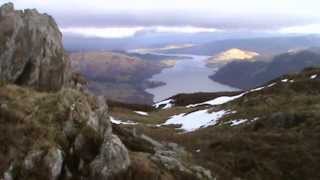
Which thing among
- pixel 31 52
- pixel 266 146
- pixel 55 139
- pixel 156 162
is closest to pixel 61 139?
pixel 55 139

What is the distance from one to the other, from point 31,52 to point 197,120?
36.2m

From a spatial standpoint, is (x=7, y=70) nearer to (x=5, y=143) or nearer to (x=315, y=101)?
(x=5, y=143)

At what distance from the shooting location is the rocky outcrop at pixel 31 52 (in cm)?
2745

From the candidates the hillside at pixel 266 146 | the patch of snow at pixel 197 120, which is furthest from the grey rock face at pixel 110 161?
the patch of snow at pixel 197 120

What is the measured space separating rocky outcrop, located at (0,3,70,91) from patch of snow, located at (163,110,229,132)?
2878 centimetres

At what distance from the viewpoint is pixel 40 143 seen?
19594mm

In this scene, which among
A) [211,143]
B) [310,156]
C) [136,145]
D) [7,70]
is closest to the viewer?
[136,145]

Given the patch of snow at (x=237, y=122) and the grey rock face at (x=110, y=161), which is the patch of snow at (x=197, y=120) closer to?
the patch of snow at (x=237, y=122)

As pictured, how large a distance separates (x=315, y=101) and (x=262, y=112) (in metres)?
5.22

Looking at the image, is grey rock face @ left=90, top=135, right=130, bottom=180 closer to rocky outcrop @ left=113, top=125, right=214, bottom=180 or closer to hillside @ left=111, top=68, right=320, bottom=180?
rocky outcrop @ left=113, top=125, right=214, bottom=180

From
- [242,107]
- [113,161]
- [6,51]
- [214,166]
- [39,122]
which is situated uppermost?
[6,51]

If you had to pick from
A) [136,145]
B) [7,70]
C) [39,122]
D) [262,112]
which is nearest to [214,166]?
[136,145]

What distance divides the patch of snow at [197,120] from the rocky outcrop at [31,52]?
94.4 ft

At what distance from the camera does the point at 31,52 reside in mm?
28562
